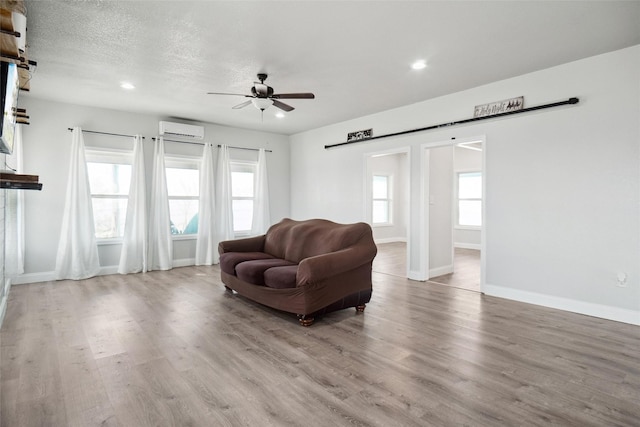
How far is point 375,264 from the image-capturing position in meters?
Answer: 6.87

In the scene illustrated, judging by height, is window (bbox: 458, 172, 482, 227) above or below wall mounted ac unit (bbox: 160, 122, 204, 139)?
below

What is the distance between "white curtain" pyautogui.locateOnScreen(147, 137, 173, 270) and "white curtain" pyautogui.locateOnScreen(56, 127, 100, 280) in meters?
0.90

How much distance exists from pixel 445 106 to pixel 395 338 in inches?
141

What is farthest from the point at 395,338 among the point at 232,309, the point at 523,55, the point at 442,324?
the point at 523,55

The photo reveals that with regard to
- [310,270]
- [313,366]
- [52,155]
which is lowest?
[313,366]

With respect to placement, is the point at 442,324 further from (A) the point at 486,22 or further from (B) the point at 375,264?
(B) the point at 375,264

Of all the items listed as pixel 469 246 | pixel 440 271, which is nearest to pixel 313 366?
pixel 440 271

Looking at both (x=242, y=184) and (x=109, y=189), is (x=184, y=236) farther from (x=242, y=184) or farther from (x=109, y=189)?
(x=242, y=184)

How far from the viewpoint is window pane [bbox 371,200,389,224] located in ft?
33.9

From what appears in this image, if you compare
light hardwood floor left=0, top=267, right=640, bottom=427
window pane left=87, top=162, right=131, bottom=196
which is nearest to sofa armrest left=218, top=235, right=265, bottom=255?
light hardwood floor left=0, top=267, right=640, bottom=427

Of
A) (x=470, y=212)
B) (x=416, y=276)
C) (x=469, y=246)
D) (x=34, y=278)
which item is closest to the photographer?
(x=34, y=278)

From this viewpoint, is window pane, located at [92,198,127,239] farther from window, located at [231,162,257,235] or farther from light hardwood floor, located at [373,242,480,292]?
light hardwood floor, located at [373,242,480,292]

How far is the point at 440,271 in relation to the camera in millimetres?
5762

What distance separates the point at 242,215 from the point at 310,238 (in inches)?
140
